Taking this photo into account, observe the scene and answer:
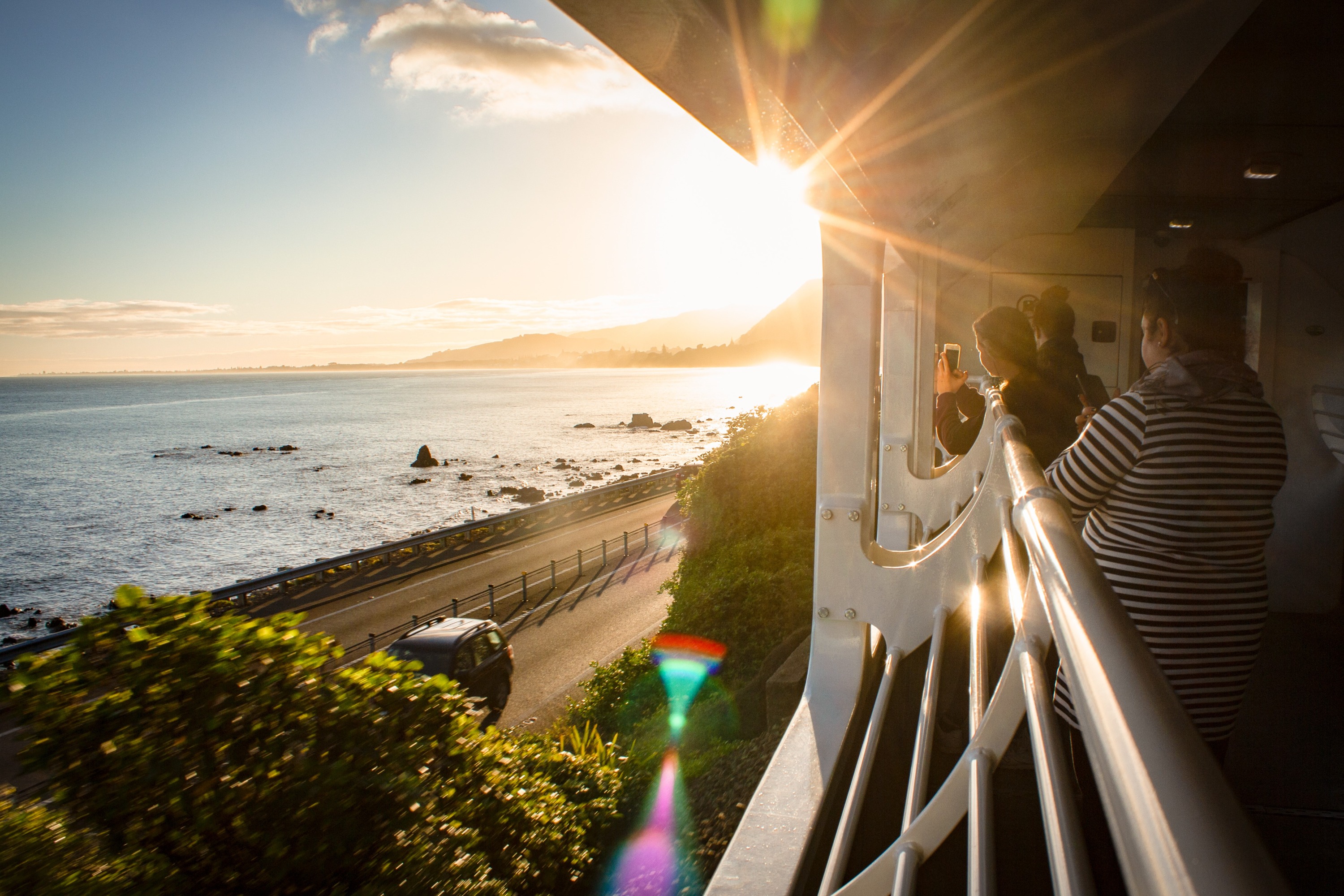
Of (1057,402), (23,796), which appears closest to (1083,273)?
(1057,402)

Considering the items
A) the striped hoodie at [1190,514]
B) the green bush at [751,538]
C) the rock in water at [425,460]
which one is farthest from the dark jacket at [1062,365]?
the rock in water at [425,460]

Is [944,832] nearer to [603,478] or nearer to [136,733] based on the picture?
[136,733]

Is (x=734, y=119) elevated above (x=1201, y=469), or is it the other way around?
(x=734, y=119)

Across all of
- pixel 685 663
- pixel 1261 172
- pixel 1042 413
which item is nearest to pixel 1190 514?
pixel 1042 413

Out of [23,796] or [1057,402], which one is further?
[1057,402]

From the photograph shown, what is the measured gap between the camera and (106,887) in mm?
2055

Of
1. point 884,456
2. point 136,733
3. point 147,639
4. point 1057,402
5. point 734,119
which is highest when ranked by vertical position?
point 734,119

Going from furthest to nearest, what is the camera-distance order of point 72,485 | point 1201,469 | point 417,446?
point 417,446, point 72,485, point 1201,469

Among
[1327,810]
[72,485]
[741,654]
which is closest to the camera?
[1327,810]

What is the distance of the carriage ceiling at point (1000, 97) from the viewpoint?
1264mm

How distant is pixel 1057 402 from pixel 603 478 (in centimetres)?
4598

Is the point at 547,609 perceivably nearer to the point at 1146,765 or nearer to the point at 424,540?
the point at 424,540

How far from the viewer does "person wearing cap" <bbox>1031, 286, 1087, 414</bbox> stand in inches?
111

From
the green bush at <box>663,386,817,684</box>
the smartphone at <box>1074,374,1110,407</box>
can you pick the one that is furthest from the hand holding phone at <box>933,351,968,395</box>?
the green bush at <box>663,386,817,684</box>
